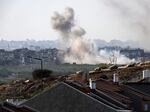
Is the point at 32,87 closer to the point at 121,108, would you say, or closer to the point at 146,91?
the point at 146,91

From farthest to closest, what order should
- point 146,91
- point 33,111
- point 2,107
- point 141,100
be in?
point 146,91 < point 141,100 < point 33,111 < point 2,107

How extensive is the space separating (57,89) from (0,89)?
273ft

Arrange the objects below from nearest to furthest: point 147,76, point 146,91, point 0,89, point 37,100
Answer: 1. point 37,100
2. point 146,91
3. point 147,76
4. point 0,89

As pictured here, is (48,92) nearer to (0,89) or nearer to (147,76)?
(147,76)

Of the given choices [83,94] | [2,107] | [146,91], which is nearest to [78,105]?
[83,94]

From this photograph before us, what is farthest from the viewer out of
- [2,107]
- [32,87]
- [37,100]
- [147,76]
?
[32,87]

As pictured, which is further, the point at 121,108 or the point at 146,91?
→ the point at 146,91

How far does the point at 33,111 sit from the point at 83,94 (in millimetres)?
3461

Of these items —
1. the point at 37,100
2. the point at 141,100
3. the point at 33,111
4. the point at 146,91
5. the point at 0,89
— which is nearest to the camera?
the point at 33,111

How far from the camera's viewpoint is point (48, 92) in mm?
44188

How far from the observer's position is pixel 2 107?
35156mm

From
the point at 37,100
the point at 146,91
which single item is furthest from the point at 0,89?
the point at 37,100

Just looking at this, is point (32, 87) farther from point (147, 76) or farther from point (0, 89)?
point (147, 76)

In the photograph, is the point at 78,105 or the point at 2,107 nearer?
the point at 2,107
